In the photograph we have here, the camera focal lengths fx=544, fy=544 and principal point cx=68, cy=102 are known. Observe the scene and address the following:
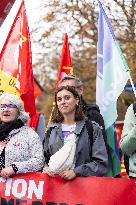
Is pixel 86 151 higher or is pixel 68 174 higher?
pixel 86 151

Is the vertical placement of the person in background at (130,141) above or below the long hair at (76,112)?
below

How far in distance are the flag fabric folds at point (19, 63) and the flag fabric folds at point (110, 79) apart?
1.15 metres

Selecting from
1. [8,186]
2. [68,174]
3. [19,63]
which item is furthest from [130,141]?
[19,63]

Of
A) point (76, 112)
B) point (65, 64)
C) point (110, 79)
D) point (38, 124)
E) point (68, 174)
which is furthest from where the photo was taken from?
point (65, 64)

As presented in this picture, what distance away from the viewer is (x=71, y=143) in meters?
4.72

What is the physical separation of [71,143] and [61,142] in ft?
0.90

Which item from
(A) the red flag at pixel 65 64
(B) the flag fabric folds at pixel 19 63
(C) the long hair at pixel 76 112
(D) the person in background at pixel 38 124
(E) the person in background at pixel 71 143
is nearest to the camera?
(E) the person in background at pixel 71 143

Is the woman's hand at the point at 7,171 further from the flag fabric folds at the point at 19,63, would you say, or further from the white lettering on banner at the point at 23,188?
the flag fabric folds at the point at 19,63

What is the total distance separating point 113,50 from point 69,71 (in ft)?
5.99

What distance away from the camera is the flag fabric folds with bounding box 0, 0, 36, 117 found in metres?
7.05

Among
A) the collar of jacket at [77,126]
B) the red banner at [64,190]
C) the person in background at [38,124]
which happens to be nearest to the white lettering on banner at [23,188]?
the red banner at [64,190]

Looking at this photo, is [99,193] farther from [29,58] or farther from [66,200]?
[29,58]

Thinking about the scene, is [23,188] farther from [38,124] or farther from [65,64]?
→ [65,64]

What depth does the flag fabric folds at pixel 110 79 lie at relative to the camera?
582 centimetres
